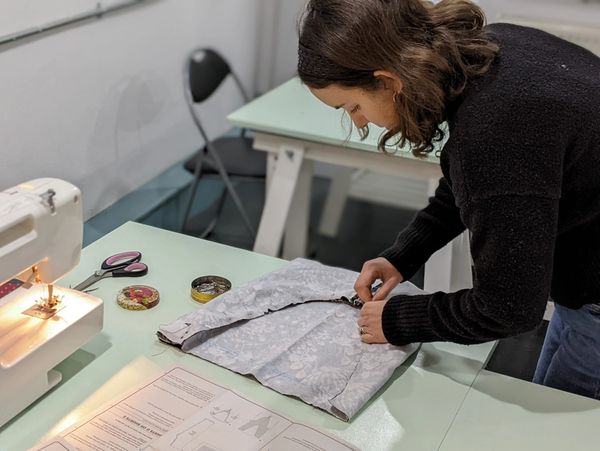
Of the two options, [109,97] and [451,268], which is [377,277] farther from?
[109,97]

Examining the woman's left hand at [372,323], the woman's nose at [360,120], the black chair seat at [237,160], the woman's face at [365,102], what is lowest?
the black chair seat at [237,160]

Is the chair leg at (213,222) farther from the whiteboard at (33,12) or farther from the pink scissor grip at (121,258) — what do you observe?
the pink scissor grip at (121,258)

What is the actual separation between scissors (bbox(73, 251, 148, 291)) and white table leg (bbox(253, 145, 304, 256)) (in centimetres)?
95

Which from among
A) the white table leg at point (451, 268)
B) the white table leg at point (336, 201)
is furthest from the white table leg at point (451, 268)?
the white table leg at point (336, 201)

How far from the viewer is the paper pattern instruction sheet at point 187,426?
117 centimetres

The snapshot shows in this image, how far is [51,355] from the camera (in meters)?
1.27

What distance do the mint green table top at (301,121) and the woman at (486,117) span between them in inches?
43.0

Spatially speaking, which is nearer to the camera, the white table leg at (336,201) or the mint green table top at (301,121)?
the mint green table top at (301,121)

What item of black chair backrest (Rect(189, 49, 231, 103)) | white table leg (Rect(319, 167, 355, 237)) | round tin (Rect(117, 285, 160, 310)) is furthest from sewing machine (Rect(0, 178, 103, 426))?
white table leg (Rect(319, 167, 355, 237))

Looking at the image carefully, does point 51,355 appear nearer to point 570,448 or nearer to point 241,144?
point 570,448

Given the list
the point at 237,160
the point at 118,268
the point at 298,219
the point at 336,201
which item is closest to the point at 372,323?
the point at 118,268

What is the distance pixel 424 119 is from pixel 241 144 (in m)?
2.13

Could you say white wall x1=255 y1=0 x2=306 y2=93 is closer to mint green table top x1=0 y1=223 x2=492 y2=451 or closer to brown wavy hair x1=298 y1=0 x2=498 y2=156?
mint green table top x1=0 y1=223 x2=492 y2=451

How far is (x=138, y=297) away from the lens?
5.12 ft
